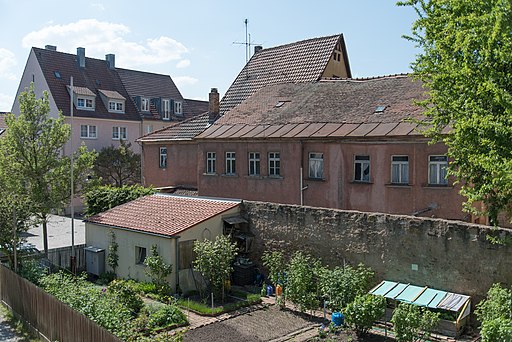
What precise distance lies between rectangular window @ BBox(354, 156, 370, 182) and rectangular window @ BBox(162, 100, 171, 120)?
32.4 meters

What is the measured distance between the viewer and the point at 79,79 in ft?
149

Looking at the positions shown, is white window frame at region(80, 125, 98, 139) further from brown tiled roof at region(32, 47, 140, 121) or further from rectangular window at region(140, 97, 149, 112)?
rectangular window at region(140, 97, 149, 112)

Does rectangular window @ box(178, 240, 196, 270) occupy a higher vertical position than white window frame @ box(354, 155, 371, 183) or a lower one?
lower

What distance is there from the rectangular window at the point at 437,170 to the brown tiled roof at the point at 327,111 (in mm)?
1408

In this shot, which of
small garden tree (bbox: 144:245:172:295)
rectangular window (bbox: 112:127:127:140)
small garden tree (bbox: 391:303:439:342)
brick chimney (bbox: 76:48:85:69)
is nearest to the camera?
small garden tree (bbox: 391:303:439:342)

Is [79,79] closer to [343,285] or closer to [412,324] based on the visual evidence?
[343,285]

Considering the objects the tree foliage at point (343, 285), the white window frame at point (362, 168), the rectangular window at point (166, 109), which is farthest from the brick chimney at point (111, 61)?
the tree foliage at point (343, 285)

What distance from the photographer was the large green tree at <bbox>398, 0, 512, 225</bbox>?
11875 millimetres

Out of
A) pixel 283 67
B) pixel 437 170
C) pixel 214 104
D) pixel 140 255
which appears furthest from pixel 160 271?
pixel 283 67

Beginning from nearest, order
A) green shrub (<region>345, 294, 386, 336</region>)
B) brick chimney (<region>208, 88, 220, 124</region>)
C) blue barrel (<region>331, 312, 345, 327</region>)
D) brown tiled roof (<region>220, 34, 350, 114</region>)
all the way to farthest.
A: 1. green shrub (<region>345, 294, 386, 336</region>)
2. blue barrel (<region>331, 312, 345, 327</region>)
3. brown tiled roof (<region>220, 34, 350, 114</region>)
4. brick chimney (<region>208, 88, 220, 124</region>)

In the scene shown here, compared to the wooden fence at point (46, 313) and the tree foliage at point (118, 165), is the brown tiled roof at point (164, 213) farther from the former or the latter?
the tree foliage at point (118, 165)

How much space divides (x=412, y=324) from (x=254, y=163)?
13.7 meters

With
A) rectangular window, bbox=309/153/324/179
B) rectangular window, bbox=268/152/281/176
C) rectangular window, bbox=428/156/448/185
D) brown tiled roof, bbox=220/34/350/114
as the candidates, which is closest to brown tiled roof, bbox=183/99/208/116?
brown tiled roof, bbox=220/34/350/114

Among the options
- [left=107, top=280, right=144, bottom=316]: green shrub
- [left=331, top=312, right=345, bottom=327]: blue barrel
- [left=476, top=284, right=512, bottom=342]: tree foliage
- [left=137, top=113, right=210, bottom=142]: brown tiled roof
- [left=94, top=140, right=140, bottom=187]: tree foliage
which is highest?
[left=137, top=113, right=210, bottom=142]: brown tiled roof
